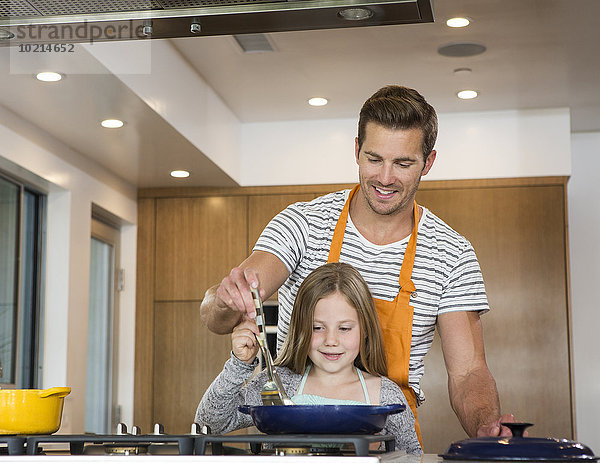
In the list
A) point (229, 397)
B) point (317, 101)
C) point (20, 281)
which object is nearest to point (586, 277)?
point (317, 101)

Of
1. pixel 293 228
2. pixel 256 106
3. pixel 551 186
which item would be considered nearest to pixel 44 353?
pixel 256 106

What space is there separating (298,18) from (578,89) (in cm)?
282

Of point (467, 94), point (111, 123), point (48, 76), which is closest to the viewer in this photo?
point (48, 76)

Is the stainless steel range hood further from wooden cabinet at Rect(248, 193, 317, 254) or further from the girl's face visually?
wooden cabinet at Rect(248, 193, 317, 254)

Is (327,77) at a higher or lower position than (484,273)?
higher

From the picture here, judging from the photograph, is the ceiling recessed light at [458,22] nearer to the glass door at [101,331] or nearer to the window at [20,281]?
the window at [20,281]

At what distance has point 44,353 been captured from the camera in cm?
367

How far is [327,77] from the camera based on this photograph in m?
3.79

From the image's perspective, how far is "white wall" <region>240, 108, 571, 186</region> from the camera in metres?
4.21

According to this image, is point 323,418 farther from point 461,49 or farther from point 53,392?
point 461,49

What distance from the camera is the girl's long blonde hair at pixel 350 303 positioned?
1669 mm

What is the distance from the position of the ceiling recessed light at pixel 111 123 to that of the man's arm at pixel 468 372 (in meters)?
1.91

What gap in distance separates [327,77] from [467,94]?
69 cm

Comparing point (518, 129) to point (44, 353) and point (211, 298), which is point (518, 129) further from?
point (211, 298)
